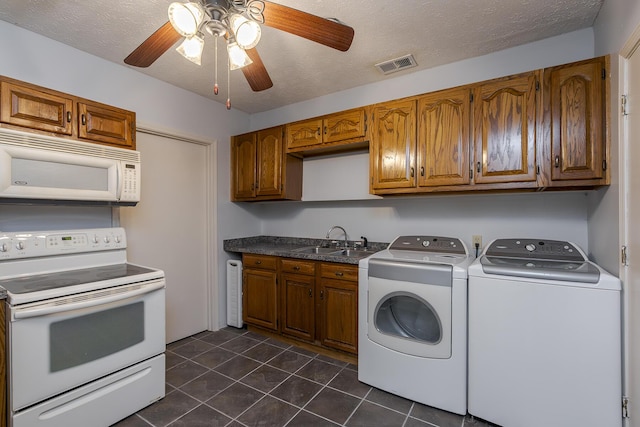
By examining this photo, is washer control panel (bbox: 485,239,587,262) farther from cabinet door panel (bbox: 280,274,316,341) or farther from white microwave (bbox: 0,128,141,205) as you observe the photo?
white microwave (bbox: 0,128,141,205)

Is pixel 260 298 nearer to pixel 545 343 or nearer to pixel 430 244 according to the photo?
pixel 430 244

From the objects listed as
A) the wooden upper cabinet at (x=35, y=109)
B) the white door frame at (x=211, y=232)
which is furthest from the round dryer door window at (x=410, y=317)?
the wooden upper cabinet at (x=35, y=109)

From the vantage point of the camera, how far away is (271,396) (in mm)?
2031

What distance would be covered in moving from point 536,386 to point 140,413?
2363 millimetres

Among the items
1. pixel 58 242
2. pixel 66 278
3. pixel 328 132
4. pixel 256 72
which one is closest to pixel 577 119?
pixel 328 132

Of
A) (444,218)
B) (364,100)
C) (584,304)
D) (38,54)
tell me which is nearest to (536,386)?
(584,304)

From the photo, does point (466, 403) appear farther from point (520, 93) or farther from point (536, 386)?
point (520, 93)

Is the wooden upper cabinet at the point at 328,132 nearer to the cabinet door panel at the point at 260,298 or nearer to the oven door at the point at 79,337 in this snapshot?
the cabinet door panel at the point at 260,298

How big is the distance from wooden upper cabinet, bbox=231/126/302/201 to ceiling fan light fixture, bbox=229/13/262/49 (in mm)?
1732

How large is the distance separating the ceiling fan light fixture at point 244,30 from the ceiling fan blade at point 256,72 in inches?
8.1

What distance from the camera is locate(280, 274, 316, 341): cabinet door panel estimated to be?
2.66 meters

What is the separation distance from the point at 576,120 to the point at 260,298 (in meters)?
2.88

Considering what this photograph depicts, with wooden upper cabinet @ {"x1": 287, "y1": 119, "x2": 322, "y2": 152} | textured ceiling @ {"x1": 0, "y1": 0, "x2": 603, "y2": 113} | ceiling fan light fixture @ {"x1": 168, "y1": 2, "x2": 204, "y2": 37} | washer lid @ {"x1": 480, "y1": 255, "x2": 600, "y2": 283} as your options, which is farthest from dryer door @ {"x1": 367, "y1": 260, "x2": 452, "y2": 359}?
ceiling fan light fixture @ {"x1": 168, "y1": 2, "x2": 204, "y2": 37}

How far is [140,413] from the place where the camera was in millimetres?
1849
